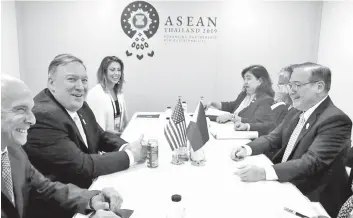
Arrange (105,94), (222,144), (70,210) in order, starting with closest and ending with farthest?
(70,210) < (222,144) < (105,94)

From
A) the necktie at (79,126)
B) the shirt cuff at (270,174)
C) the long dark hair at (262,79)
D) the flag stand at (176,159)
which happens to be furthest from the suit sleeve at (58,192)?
the long dark hair at (262,79)

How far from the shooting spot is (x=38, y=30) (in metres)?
5.11

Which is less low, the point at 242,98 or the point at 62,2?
the point at 62,2

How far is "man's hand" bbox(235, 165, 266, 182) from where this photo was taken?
1.84 m

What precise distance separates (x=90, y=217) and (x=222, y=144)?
1486 mm

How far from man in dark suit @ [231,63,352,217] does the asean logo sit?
3.22 m

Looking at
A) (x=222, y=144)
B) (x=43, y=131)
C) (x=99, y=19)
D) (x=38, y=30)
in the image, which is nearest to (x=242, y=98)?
(x=222, y=144)

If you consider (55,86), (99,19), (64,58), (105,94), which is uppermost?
(99,19)

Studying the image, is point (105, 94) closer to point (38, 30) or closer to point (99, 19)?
point (99, 19)

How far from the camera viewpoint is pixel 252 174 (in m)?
1.84

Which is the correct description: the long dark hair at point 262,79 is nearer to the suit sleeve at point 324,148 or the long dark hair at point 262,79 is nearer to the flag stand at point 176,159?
the suit sleeve at point 324,148

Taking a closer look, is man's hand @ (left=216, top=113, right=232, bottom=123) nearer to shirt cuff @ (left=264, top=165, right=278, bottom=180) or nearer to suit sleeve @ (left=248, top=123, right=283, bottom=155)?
suit sleeve @ (left=248, top=123, right=283, bottom=155)

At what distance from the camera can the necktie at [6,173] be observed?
4.58 feet

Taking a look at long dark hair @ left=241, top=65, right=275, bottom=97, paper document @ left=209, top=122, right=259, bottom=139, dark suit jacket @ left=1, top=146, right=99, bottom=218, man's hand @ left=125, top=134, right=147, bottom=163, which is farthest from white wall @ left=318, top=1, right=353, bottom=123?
dark suit jacket @ left=1, top=146, right=99, bottom=218
